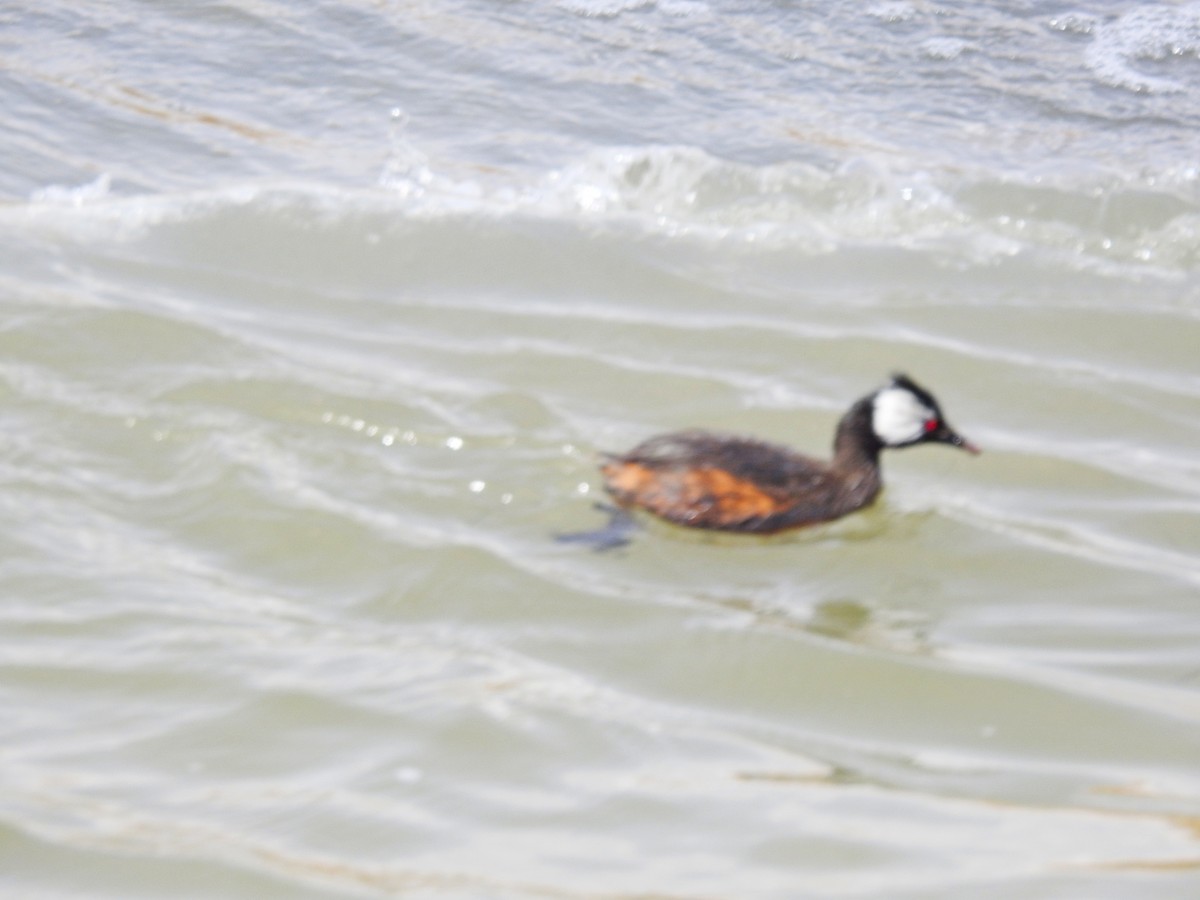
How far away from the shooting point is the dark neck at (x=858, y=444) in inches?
311

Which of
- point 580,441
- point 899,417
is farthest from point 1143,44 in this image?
point 580,441

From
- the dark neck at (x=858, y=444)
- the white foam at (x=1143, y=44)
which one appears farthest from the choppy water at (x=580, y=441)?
the dark neck at (x=858, y=444)

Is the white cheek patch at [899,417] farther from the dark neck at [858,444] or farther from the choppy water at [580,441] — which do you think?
the choppy water at [580,441]

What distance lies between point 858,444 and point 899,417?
19 centimetres

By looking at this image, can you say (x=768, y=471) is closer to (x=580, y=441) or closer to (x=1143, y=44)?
(x=580, y=441)

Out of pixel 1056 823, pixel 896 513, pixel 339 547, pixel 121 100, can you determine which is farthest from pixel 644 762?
pixel 121 100

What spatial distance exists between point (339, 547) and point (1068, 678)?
2518 millimetres

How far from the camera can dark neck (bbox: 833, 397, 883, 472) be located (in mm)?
7906

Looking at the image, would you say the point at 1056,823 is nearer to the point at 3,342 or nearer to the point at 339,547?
the point at 339,547

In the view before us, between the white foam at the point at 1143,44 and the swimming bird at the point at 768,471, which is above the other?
the white foam at the point at 1143,44

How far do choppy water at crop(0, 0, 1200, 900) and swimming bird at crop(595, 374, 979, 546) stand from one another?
0.40ft

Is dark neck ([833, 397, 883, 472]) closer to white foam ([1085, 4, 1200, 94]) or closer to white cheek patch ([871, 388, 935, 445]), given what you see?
white cheek patch ([871, 388, 935, 445])

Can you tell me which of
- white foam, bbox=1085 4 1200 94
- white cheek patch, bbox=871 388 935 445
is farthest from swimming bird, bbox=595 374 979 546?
white foam, bbox=1085 4 1200 94

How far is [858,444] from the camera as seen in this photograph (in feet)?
26.0
